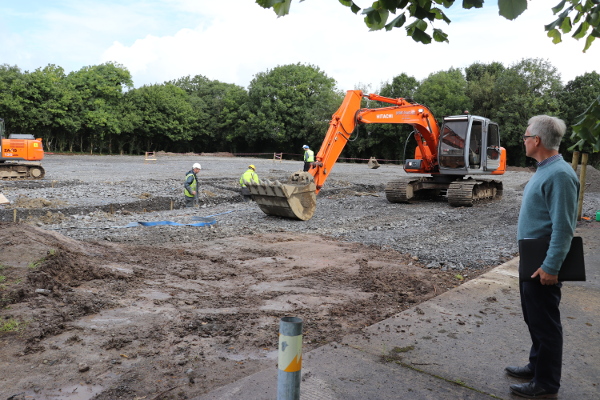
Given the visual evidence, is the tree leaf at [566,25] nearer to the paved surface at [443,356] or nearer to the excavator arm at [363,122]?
the paved surface at [443,356]

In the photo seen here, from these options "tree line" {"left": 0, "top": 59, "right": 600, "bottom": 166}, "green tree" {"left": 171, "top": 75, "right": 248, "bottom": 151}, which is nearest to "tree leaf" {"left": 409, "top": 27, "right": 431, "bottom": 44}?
"tree line" {"left": 0, "top": 59, "right": 600, "bottom": 166}

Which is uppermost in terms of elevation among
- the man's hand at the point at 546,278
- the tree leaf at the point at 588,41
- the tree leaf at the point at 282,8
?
the tree leaf at the point at 588,41

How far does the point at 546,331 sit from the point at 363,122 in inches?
420

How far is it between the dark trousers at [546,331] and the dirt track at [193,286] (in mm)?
1680

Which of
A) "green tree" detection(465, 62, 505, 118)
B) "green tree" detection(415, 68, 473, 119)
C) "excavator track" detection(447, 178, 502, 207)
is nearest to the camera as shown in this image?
"excavator track" detection(447, 178, 502, 207)

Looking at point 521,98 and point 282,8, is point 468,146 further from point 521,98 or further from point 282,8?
point 521,98

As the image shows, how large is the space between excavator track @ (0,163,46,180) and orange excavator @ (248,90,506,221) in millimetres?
15364

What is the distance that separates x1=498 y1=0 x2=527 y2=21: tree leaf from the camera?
7.78 ft

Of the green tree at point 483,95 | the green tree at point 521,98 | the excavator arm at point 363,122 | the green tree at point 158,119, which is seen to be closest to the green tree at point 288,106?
the green tree at point 158,119

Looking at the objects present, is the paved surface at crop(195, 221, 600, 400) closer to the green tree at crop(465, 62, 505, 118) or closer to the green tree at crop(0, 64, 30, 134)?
the green tree at crop(465, 62, 505, 118)

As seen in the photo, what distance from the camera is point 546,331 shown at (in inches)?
124

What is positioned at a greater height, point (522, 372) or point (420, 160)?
point (420, 160)

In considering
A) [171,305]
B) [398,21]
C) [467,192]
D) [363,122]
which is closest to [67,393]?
[171,305]

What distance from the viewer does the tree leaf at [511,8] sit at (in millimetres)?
2370
